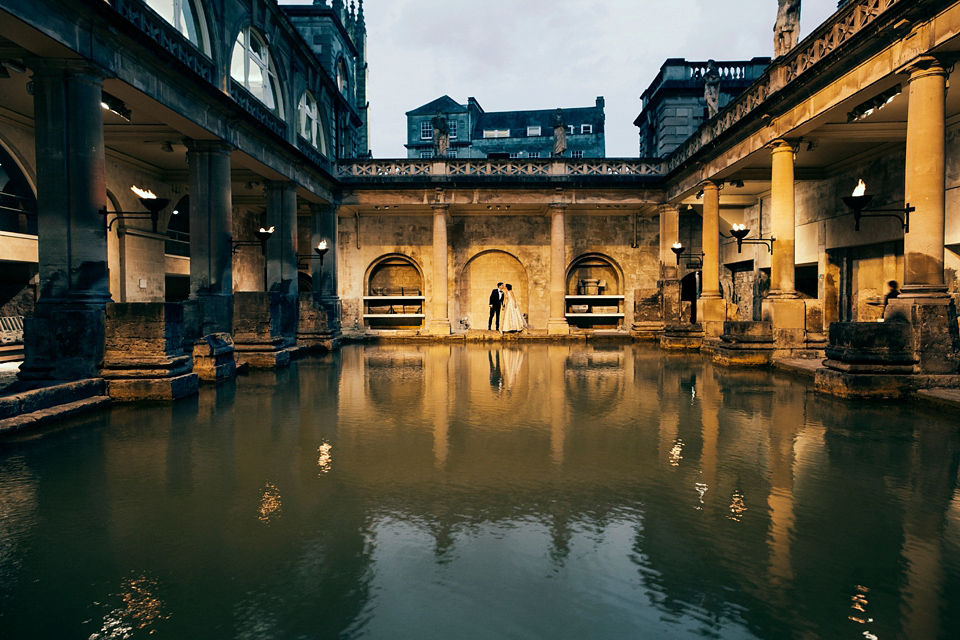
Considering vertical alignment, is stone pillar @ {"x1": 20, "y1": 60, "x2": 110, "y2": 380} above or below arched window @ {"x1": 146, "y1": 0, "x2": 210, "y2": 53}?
below

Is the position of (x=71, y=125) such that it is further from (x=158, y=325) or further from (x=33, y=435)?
(x=33, y=435)

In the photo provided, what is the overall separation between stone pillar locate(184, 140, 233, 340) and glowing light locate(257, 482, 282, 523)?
8.11 m

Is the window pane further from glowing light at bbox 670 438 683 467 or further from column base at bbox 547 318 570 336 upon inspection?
glowing light at bbox 670 438 683 467

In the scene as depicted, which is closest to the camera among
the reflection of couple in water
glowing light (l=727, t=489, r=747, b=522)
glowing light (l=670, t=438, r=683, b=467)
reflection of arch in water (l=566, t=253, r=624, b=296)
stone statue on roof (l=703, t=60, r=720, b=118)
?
glowing light (l=727, t=489, r=747, b=522)

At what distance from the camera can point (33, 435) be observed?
5.54 meters

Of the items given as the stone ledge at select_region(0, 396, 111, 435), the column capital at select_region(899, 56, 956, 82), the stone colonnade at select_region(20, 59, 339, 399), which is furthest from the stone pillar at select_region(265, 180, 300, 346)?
the column capital at select_region(899, 56, 956, 82)

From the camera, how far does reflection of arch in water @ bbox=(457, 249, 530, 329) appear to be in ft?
80.1

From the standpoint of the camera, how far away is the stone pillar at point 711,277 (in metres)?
15.4

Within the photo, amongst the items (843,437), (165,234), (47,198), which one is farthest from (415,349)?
(843,437)

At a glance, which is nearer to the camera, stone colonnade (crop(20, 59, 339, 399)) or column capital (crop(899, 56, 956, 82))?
stone colonnade (crop(20, 59, 339, 399))

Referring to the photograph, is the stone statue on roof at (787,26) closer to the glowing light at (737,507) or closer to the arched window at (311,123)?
the glowing light at (737,507)

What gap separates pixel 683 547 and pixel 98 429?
19.8 ft

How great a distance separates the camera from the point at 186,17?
1089cm

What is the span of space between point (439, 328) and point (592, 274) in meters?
8.51
